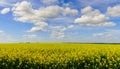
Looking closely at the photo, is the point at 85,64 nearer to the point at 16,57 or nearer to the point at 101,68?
the point at 101,68

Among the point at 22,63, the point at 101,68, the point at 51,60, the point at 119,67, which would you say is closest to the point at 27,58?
the point at 22,63

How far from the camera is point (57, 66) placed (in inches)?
545

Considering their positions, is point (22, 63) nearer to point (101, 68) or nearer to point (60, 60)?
point (60, 60)

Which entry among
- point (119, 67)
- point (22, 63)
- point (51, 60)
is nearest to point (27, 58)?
point (22, 63)

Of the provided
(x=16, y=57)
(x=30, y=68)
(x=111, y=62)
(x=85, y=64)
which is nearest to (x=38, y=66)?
(x=30, y=68)

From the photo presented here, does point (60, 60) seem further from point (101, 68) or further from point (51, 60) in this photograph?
point (101, 68)

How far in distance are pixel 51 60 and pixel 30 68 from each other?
4.14ft

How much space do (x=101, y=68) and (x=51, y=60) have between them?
285 cm

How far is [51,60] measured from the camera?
14211mm

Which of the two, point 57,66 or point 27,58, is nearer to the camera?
point 57,66

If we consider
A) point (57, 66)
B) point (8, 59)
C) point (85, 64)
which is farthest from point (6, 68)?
point (85, 64)

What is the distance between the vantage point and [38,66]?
1387cm

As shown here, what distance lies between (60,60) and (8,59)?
3.11 m

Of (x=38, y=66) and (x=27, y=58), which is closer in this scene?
(x=38, y=66)
